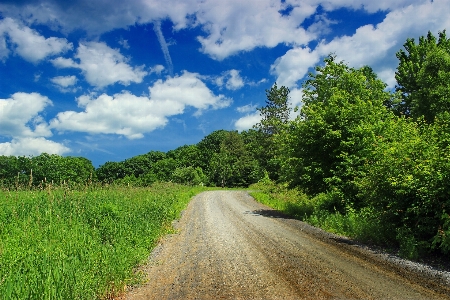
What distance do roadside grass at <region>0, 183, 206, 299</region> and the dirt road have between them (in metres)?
0.67

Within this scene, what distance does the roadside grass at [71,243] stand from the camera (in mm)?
5320

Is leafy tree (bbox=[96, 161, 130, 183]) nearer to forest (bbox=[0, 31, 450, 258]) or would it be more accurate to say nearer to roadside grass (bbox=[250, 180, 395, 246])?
forest (bbox=[0, 31, 450, 258])

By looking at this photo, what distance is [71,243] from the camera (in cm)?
763

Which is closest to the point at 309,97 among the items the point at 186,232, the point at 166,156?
the point at 186,232

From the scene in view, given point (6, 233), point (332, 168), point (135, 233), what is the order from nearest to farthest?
1. point (6, 233)
2. point (135, 233)
3. point (332, 168)

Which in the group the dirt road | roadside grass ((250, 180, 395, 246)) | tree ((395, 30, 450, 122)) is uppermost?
tree ((395, 30, 450, 122))

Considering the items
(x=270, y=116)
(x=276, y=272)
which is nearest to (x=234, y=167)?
(x=270, y=116)

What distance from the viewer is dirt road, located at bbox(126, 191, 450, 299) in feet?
20.3

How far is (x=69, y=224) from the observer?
9406 mm

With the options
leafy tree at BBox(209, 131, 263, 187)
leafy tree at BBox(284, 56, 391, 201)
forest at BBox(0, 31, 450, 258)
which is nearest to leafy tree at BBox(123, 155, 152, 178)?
leafy tree at BBox(209, 131, 263, 187)

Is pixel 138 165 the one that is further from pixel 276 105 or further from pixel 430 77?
pixel 430 77

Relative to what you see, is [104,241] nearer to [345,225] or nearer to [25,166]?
[345,225]

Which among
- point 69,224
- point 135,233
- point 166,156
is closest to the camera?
point 69,224

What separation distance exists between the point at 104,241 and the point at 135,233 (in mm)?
1284
